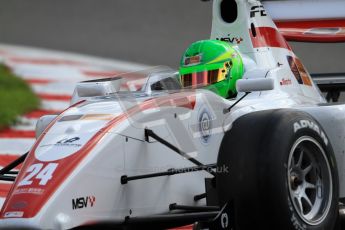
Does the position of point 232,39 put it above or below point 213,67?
above

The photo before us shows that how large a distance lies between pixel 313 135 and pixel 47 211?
1605 millimetres

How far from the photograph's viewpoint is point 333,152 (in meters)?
5.11

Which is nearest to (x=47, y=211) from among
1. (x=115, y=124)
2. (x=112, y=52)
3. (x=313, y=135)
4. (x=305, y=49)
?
(x=115, y=124)

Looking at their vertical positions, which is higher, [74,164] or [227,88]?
[227,88]

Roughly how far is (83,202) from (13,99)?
491 cm

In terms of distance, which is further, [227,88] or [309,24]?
[309,24]

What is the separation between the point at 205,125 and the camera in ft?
17.0

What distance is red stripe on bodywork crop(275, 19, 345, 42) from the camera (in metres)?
6.94

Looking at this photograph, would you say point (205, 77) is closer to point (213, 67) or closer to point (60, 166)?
point (213, 67)

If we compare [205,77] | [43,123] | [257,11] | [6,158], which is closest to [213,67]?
[205,77]

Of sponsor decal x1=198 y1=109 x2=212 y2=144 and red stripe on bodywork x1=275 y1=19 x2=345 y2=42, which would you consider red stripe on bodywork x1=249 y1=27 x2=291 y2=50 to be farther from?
sponsor decal x1=198 y1=109 x2=212 y2=144

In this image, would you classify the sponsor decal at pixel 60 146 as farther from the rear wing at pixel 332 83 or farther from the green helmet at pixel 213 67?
the rear wing at pixel 332 83

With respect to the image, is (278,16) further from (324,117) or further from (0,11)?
(0,11)

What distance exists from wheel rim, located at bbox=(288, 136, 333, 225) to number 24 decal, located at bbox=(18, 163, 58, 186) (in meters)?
1.31
